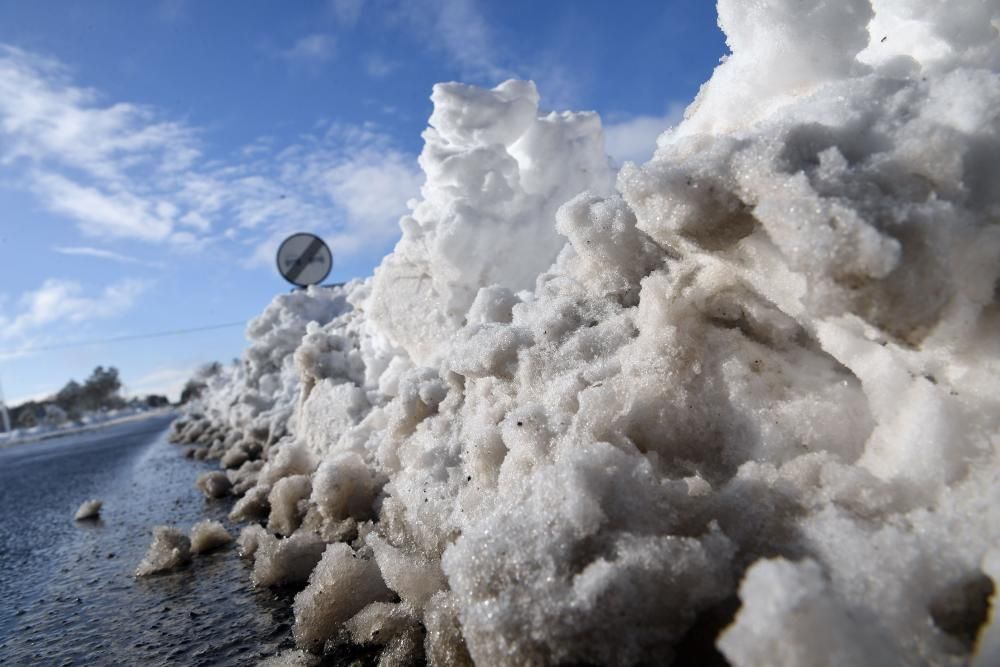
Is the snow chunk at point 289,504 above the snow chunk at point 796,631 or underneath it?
underneath

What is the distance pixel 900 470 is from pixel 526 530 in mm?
875

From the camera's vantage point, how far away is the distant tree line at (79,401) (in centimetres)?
6478

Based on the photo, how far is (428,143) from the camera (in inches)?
184

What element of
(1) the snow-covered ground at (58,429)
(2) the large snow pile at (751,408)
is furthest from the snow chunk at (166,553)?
(1) the snow-covered ground at (58,429)

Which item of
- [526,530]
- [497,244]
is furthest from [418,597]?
[497,244]

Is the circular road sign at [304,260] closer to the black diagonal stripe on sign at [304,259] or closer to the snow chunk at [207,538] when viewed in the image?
the black diagonal stripe on sign at [304,259]

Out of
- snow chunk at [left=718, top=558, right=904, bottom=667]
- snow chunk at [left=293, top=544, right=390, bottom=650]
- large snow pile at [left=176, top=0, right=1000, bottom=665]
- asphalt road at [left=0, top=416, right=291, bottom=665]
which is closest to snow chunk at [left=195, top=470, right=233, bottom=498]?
asphalt road at [left=0, top=416, right=291, bottom=665]

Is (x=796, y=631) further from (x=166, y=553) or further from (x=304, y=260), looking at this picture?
(x=304, y=260)

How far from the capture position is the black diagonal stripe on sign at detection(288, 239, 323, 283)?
10.4m

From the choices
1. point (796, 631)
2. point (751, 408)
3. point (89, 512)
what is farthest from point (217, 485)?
point (796, 631)

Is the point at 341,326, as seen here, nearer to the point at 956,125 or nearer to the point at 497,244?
the point at 497,244

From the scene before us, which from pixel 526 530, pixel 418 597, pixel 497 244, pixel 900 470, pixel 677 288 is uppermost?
pixel 497 244

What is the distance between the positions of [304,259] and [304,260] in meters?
0.02

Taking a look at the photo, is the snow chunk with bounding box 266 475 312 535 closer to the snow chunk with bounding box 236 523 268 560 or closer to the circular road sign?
the snow chunk with bounding box 236 523 268 560
